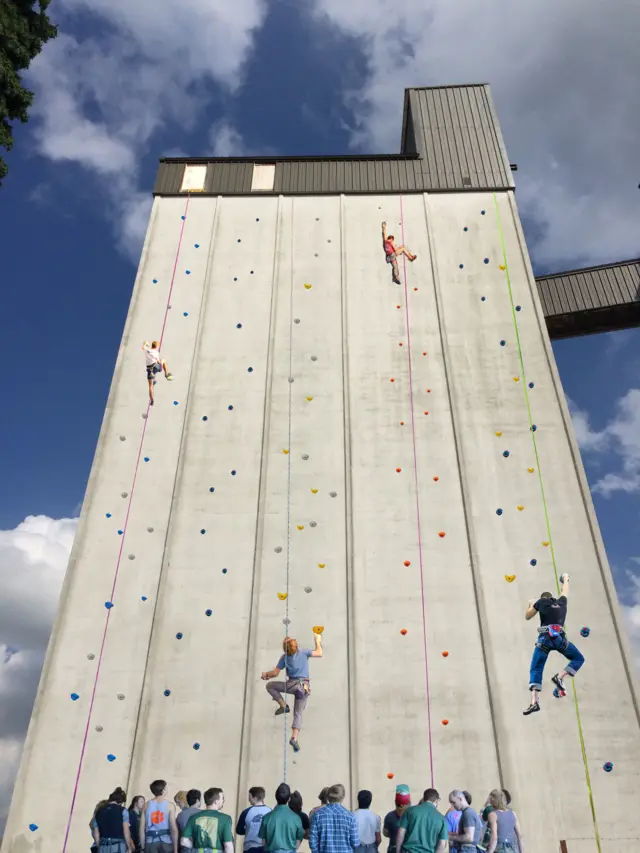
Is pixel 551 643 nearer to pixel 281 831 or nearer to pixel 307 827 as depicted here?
pixel 307 827

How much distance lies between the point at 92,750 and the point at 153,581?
2.40 m

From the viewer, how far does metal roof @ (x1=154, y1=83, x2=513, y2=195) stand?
577 inches

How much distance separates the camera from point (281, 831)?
445 cm

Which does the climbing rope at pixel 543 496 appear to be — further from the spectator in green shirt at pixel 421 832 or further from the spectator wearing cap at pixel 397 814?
the spectator in green shirt at pixel 421 832

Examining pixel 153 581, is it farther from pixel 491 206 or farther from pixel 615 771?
pixel 491 206

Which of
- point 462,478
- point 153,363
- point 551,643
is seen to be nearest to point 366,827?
point 551,643

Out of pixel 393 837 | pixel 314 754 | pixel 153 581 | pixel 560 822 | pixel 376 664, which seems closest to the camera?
pixel 393 837

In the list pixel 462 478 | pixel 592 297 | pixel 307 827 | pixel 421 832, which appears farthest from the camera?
pixel 592 297

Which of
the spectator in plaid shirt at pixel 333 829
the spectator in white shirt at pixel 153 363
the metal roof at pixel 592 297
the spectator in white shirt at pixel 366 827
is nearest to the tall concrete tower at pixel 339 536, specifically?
the spectator in white shirt at pixel 153 363

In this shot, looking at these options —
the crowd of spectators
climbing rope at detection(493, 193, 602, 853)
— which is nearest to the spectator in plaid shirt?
the crowd of spectators

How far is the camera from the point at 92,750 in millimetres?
8492

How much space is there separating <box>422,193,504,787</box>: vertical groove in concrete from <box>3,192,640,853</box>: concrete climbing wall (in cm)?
4

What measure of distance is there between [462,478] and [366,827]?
6431 millimetres

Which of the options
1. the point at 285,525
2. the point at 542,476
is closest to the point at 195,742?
the point at 285,525
